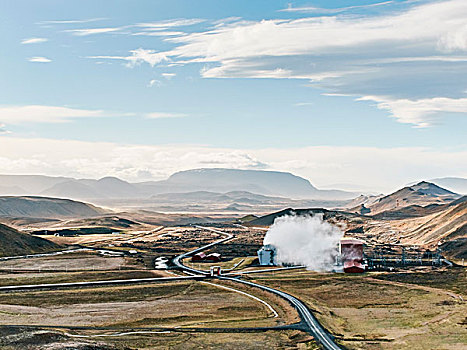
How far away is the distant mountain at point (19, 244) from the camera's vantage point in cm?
17250

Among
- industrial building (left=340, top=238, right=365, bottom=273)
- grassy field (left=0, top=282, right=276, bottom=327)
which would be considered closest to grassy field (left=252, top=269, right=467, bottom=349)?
grassy field (left=0, top=282, right=276, bottom=327)

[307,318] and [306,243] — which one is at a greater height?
[306,243]

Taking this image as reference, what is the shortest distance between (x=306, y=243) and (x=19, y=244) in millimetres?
90499

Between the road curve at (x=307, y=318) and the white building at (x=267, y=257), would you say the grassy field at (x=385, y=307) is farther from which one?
the white building at (x=267, y=257)

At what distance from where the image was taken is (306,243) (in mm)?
157750

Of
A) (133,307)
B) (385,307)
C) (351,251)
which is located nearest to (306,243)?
(351,251)

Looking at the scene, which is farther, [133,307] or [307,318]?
[133,307]

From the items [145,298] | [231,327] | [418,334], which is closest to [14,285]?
[145,298]

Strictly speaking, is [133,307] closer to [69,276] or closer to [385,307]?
[69,276]

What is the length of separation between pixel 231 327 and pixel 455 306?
40.0m

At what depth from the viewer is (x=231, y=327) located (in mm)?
75750

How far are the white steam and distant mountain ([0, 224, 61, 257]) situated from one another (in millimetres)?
75138

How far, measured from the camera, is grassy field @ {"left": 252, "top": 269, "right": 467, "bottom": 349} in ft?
235

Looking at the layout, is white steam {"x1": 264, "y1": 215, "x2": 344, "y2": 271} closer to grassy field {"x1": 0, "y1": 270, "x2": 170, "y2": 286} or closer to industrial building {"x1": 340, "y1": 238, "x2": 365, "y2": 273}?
industrial building {"x1": 340, "y1": 238, "x2": 365, "y2": 273}
